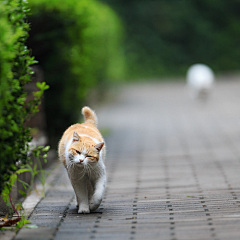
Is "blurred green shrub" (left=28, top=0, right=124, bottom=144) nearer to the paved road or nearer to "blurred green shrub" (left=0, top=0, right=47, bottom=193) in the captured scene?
the paved road

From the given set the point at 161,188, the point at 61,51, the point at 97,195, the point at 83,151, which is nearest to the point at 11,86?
the point at 83,151

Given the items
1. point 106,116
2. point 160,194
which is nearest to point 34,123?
point 160,194

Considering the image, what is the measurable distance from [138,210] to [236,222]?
96cm

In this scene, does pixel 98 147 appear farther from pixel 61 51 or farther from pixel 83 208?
pixel 61 51

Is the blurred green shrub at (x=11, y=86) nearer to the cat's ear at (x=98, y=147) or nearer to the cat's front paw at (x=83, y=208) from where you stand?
the cat's ear at (x=98, y=147)

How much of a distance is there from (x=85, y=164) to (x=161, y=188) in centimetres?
161

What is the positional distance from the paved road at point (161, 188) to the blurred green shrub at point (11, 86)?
0.64 m

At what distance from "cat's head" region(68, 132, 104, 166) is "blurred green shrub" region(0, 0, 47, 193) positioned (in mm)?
402

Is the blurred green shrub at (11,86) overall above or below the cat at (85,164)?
above

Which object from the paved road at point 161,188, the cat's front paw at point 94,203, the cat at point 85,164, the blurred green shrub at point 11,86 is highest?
the blurred green shrub at point 11,86

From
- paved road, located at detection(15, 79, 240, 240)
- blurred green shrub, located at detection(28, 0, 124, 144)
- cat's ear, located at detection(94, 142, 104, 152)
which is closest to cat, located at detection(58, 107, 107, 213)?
cat's ear, located at detection(94, 142, 104, 152)

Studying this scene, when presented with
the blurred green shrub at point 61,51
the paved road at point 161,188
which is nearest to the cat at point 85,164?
the paved road at point 161,188

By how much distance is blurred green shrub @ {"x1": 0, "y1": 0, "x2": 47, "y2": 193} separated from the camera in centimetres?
301

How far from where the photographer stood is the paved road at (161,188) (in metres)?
3.68
